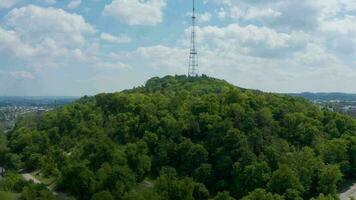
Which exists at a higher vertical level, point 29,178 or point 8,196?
point 8,196

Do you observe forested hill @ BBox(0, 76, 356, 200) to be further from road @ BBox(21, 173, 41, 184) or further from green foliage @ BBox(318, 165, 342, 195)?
road @ BBox(21, 173, 41, 184)

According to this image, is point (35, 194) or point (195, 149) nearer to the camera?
point (35, 194)

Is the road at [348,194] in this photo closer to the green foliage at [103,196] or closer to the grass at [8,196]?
the green foliage at [103,196]

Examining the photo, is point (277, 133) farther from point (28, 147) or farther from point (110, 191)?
point (28, 147)

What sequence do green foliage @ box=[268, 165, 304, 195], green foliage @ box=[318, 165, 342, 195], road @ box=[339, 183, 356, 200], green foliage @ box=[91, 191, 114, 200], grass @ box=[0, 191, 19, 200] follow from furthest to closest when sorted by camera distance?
road @ box=[339, 183, 356, 200]
green foliage @ box=[318, 165, 342, 195]
green foliage @ box=[268, 165, 304, 195]
green foliage @ box=[91, 191, 114, 200]
grass @ box=[0, 191, 19, 200]

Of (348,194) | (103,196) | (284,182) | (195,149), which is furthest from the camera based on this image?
(195,149)

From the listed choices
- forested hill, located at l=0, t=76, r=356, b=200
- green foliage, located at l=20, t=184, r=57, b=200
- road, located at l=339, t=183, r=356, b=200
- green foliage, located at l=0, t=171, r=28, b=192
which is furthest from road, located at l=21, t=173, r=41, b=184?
road, located at l=339, t=183, r=356, b=200

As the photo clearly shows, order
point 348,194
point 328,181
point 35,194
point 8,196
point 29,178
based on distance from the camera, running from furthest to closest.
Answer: point 29,178 → point 348,194 → point 328,181 → point 35,194 → point 8,196

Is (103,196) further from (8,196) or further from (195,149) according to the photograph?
(195,149)

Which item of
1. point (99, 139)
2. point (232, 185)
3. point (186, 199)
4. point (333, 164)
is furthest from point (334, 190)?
point (99, 139)

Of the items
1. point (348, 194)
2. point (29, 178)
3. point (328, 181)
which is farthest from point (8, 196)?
point (348, 194)
